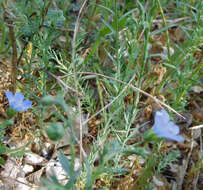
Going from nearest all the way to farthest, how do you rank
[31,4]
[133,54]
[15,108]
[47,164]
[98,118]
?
[15,108]
[133,54]
[47,164]
[98,118]
[31,4]

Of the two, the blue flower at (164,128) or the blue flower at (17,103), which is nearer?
the blue flower at (164,128)

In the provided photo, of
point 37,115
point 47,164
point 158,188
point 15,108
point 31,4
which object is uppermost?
point 31,4

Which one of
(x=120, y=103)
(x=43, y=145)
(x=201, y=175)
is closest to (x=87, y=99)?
(x=120, y=103)

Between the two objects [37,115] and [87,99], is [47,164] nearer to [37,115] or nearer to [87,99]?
[37,115]

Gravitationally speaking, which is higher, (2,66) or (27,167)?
(2,66)

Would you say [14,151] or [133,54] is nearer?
[14,151]

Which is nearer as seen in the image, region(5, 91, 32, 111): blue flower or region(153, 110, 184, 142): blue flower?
region(153, 110, 184, 142): blue flower

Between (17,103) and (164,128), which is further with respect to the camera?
(17,103)

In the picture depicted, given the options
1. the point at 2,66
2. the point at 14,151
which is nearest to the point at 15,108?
the point at 14,151

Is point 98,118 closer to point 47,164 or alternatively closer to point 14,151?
point 47,164

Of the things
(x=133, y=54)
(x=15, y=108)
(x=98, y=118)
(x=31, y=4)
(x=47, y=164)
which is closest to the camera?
(x=15, y=108)
